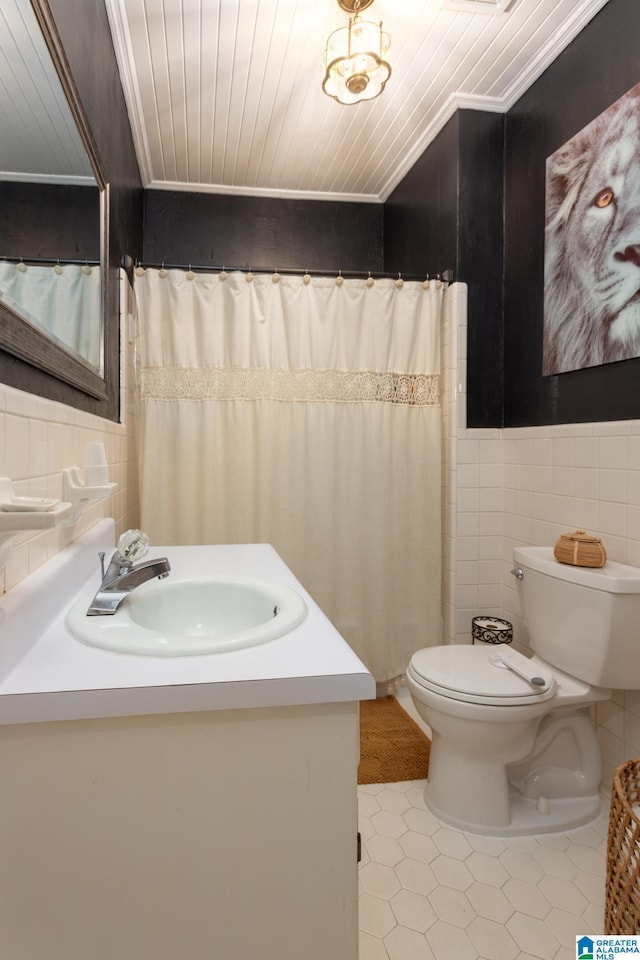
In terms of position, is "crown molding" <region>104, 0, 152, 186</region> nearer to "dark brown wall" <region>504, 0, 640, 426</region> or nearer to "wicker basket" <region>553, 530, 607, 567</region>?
"dark brown wall" <region>504, 0, 640, 426</region>

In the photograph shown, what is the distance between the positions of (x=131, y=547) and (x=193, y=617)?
212mm

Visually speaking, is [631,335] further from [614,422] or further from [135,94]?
[135,94]

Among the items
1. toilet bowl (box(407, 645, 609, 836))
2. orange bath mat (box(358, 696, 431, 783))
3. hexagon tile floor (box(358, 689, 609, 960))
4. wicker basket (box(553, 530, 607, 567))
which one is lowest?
hexagon tile floor (box(358, 689, 609, 960))

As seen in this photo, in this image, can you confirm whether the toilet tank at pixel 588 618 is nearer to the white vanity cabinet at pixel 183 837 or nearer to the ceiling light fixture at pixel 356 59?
the white vanity cabinet at pixel 183 837

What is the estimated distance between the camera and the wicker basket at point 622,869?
3.08ft

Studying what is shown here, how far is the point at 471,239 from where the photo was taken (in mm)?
2191

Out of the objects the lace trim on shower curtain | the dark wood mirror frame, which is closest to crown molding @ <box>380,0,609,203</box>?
the lace trim on shower curtain

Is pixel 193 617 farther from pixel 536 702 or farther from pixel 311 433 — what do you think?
pixel 311 433

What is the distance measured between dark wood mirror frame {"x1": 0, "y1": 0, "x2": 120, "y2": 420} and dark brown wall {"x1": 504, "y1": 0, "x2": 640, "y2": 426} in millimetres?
1482

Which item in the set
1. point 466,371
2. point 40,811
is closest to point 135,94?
point 466,371

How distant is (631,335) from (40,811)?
5.62 feet

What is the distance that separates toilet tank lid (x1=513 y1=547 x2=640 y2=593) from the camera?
1392 millimetres

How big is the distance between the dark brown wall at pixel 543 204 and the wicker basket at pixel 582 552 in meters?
0.38

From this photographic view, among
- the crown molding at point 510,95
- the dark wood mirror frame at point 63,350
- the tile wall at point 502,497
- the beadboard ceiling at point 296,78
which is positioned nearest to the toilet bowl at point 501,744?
the tile wall at point 502,497
